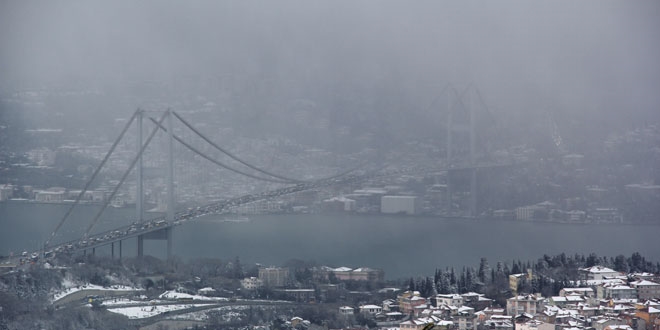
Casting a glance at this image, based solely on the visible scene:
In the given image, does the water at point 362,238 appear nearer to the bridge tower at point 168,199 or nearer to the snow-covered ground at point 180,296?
the bridge tower at point 168,199

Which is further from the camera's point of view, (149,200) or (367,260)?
(149,200)

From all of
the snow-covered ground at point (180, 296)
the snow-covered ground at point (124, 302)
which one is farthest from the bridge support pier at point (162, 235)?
the snow-covered ground at point (124, 302)

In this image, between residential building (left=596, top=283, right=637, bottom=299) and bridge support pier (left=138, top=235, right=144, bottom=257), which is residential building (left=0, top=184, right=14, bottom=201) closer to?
bridge support pier (left=138, top=235, right=144, bottom=257)

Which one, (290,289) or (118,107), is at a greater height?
(118,107)

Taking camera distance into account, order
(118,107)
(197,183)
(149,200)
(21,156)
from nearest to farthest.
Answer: (149,200) → (197,183) → (21,156) → (118,107)

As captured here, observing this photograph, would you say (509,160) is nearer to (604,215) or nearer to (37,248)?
(604,215)

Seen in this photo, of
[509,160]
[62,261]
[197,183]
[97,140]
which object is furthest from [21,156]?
[62,261]
